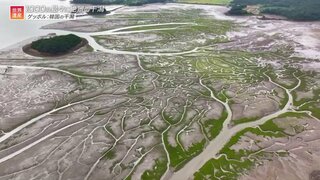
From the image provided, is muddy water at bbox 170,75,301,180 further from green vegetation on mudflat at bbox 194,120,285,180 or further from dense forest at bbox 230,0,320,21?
dense forest at bbox 230,0,320,21

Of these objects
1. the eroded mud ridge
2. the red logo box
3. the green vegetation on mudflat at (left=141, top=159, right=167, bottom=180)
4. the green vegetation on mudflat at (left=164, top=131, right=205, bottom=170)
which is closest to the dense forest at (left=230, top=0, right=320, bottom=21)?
the eroded mud ridge

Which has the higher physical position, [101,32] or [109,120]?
[101,32]

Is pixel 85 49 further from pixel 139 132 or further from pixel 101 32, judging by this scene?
pixel 139 132

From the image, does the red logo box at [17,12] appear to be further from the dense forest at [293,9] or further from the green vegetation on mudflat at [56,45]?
the dense forest at [293,9]

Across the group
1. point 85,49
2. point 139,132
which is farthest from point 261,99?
point 85,49

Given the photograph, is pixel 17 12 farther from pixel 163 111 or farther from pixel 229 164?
pixel 229 164

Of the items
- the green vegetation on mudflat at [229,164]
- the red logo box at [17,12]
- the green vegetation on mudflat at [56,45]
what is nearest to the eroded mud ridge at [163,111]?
the green vegetation on mudflat at [229,164]
